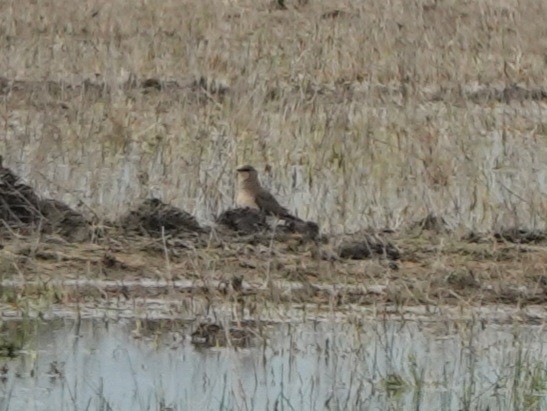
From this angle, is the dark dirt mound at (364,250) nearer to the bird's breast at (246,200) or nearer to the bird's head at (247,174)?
the bird's breast at (246,200)

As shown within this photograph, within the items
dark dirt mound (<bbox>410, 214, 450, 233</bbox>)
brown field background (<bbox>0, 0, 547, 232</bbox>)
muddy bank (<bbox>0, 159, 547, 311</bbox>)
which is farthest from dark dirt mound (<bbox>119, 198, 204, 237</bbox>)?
dark dirt mound (<bbox>410, 214, 450, 233</bbox>)

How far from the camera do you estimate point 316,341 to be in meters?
7.07

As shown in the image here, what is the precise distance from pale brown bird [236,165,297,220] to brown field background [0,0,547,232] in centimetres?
22

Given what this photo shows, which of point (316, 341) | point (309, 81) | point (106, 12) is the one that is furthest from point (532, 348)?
point (106, 12)

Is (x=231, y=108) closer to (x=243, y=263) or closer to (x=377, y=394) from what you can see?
(x=243, y=263)

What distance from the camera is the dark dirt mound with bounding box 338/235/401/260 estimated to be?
8.38 meters

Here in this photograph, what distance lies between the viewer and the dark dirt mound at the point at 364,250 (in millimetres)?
8375

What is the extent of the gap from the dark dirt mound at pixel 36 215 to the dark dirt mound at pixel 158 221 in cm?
20

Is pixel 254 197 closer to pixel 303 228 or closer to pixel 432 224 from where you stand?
pixel 303 228

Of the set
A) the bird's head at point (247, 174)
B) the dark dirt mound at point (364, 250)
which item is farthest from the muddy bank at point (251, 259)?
the bird's head at point (247, 174)

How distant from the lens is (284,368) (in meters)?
6.71

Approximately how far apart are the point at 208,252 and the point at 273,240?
30 centimetres

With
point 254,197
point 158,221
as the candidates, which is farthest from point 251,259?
point 254,197

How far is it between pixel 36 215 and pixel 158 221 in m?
0.52
